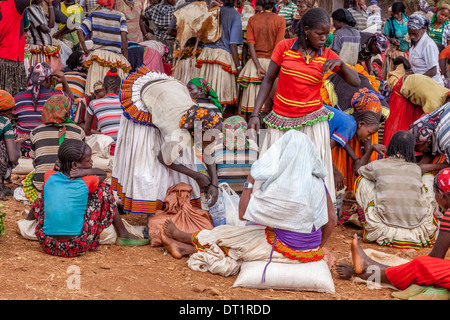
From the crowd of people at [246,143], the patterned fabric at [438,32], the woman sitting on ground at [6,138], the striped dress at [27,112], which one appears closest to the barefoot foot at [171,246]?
the crowd of people at [246,143]

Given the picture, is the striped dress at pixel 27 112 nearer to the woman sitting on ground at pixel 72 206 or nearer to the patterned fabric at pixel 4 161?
the patterned fabric at pixel 4 161

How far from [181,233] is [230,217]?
468 millimetres

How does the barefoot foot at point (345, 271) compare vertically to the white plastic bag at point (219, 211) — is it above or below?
below

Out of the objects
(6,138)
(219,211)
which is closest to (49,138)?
(6,138)

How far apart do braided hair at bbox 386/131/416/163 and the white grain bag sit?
6.01 ft

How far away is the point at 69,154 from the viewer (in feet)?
14.0

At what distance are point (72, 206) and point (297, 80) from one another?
78.1 inches

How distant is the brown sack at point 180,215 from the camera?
4.73m

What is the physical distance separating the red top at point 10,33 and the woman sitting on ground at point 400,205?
16.3 feet

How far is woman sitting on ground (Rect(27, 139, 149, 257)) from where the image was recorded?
419 cm

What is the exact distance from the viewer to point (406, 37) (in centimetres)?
1047

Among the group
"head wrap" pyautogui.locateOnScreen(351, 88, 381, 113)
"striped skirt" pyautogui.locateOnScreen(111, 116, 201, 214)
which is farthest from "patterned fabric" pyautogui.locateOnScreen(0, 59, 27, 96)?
"head wrap" pyautogui.locateOnScreen(351, 88, 381, 113)

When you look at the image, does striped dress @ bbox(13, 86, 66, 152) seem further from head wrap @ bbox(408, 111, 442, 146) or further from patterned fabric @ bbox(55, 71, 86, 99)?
head wrap @ bbox(408, 111, 442, 146)

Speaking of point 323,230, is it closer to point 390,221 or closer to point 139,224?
point 390,221
